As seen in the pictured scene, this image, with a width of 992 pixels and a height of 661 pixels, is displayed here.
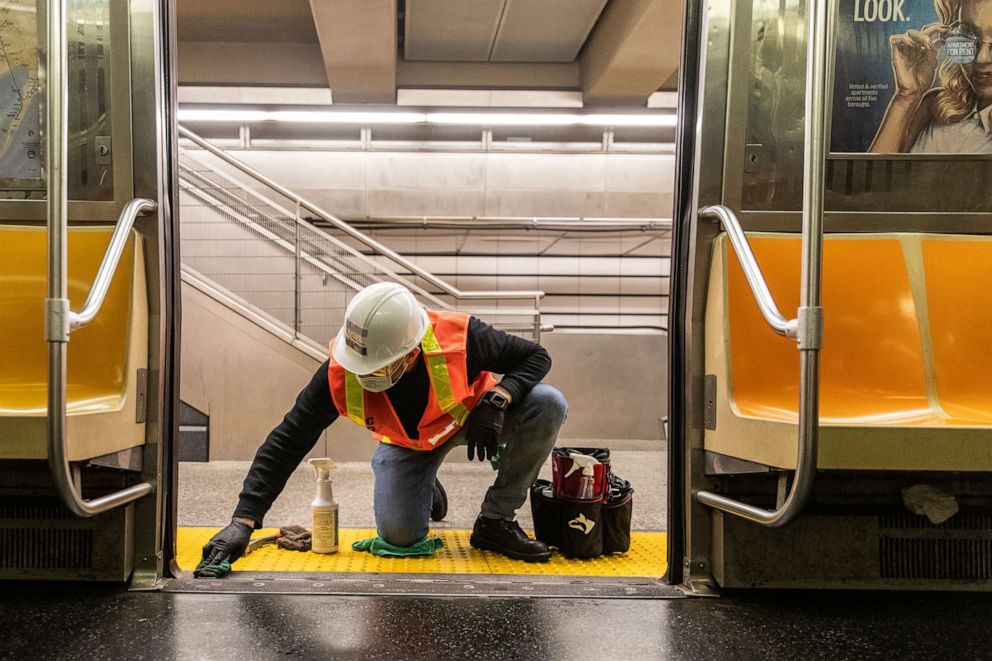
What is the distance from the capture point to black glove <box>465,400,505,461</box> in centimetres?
266

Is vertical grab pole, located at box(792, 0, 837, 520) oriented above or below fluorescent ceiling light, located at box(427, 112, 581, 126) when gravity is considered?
below

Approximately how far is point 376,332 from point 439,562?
0.92m

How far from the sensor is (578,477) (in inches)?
111

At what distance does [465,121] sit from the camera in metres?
8.23

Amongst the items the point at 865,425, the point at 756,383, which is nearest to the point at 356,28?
the point at 756,383

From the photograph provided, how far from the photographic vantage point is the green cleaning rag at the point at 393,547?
2.75m

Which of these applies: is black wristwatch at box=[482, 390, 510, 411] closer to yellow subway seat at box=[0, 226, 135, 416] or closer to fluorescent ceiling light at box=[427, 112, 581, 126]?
yellow subway seat at box=[0, 226, 135, 416]

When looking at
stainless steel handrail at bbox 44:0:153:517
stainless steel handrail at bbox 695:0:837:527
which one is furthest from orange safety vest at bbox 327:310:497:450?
stainless steel handrail at bbox 695:0:837:527

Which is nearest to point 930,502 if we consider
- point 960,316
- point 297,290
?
point 960,316

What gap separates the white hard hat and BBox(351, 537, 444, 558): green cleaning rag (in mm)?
762

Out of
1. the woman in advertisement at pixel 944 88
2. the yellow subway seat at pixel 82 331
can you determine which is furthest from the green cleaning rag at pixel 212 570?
the woman in advertisement at pixel 944 88

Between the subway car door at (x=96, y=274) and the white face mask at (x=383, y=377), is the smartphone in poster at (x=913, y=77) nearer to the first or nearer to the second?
the white face mask at (x=383, y=377)

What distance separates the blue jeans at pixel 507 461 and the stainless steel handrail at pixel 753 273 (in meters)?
1.08

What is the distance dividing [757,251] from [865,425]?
30.0 inches
